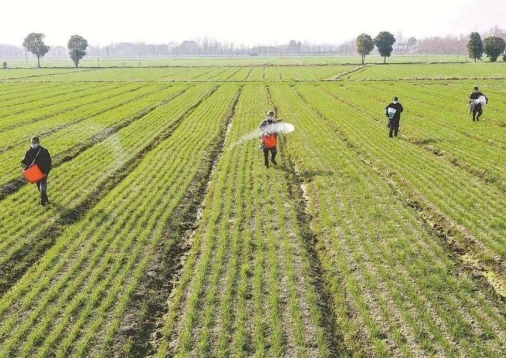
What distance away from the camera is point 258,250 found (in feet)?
40.0

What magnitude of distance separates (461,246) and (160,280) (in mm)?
8111

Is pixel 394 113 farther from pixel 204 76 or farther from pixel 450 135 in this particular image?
pixel 204 76

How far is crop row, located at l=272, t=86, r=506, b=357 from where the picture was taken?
8422 millimetres

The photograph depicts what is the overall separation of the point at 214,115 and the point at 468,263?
2851 centimetres

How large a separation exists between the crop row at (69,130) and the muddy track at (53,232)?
4067 millimetres

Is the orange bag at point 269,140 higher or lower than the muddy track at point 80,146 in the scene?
higher

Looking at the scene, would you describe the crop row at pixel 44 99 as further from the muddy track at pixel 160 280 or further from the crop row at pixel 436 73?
the crop row at pixel 436 73

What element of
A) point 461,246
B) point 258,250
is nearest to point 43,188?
point 258,250

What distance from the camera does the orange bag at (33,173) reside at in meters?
15.2

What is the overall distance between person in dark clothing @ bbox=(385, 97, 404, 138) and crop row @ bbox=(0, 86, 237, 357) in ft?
43.1

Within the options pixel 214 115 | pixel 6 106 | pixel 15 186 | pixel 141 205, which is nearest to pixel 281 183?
pixel 141 205

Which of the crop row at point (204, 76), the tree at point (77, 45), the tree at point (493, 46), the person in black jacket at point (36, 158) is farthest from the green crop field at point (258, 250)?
the tree at point (77, 45)

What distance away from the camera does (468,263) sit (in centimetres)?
1142

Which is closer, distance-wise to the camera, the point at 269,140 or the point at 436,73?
the point at 269,140
